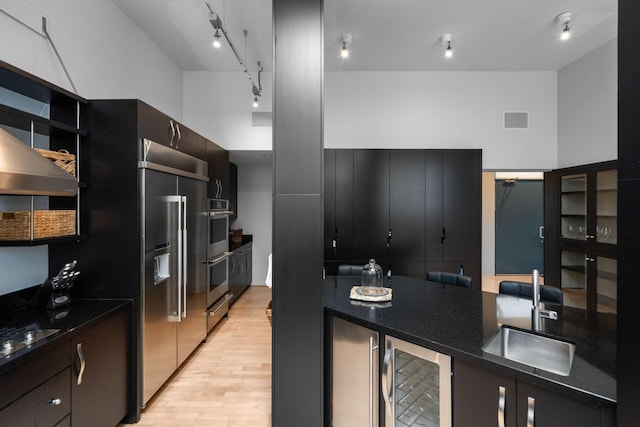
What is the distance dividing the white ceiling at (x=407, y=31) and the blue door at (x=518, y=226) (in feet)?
8.68

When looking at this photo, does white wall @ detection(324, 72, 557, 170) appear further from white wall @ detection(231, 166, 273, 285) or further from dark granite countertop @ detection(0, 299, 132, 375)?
dark granite countertop @ detection(0, 299, 132, 375)

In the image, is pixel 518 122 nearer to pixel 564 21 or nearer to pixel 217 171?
pixel 564 21

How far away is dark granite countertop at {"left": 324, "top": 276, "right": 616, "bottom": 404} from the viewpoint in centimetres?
108

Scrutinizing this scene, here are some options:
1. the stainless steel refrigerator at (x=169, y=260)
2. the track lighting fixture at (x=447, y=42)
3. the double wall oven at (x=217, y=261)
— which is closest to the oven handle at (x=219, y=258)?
the double wall oven at (x=217, y=261)

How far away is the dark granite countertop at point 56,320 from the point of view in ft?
4.33

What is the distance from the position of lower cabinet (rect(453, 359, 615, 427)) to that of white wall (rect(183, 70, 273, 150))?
149 inches

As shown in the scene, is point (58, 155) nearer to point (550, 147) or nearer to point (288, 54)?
point (288, 54)

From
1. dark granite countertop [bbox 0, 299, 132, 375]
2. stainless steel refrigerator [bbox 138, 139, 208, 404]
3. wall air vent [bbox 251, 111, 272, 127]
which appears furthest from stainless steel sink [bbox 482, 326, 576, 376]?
wall air vent [bbox 251, 111, 272, 127]

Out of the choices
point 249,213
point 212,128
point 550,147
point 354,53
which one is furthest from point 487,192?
point 212,128

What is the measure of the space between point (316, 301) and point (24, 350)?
1407mm

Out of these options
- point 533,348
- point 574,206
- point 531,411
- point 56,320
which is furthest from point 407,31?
point 56,320

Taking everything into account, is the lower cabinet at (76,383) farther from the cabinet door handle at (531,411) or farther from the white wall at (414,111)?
the white wall at (414,111)

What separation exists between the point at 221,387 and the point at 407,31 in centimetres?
417

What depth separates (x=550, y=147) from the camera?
14.0 feet
